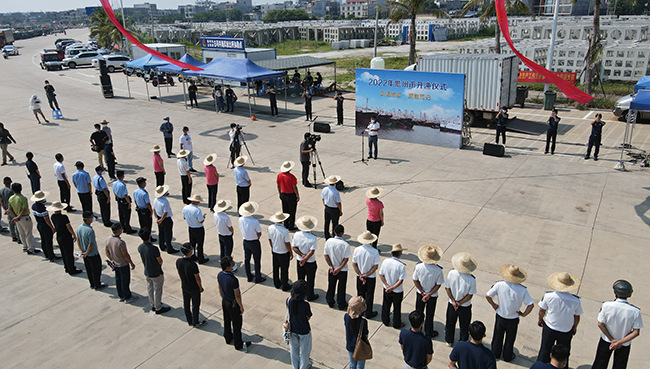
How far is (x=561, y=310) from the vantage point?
19.5 feet

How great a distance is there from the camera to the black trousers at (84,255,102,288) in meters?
8.40

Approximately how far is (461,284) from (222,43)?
2793cm

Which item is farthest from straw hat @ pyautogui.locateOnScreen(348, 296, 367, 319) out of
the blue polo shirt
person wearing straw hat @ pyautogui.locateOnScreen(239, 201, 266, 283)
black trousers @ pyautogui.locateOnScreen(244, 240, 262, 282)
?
the blue polo shirt

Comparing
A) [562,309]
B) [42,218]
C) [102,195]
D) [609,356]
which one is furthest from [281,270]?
[102,195]

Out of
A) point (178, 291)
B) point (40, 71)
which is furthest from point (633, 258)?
point (40, 71)

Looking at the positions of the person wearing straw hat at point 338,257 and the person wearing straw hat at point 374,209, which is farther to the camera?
the person wearing straw hat at point 374,209

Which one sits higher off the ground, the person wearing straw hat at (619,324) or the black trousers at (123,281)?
the person wearing straw hat at (619,324)

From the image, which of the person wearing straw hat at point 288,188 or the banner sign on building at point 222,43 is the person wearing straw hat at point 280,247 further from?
the banner sign on building at point 222,43

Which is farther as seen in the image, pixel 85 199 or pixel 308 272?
pixel 85 199

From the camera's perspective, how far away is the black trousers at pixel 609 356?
5.86 meters

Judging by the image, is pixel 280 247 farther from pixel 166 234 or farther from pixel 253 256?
pixel 166 234

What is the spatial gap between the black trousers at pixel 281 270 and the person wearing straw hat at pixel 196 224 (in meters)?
1.69

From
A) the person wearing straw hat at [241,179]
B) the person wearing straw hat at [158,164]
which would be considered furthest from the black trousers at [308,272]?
the person wearing straw hat at [158,164]

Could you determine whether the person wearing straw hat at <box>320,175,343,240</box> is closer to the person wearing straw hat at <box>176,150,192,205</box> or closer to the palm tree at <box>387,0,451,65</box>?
the person wearing straw hat at <box>176,150,192,205</box>
